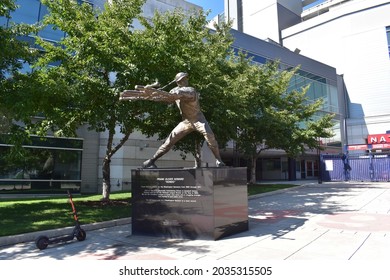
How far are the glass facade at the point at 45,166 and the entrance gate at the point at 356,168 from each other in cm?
2098

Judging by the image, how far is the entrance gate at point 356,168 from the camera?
26328 mm

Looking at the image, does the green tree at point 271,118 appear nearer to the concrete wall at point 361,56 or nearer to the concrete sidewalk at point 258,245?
the concrete sidewalk at point 258,245

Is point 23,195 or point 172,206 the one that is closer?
point 172,206

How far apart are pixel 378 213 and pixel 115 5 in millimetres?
12143

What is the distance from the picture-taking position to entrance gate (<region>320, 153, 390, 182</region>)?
2633cm

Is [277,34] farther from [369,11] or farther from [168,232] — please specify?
[168,232]

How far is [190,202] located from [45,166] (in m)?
15.2

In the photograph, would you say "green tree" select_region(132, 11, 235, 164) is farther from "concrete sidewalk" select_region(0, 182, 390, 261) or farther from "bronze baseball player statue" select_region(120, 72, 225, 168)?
"concrete sidewalk" select_region(0, 182, 390, 261)

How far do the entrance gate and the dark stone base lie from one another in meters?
22.9

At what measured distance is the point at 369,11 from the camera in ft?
157

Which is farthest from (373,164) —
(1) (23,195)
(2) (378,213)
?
(1) (23,195)

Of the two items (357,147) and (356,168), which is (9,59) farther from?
(357,147)

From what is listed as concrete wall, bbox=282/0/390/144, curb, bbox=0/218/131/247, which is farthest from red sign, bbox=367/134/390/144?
curb, bbox=0/218/131/247

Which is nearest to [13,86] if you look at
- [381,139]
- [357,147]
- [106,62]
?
[106,62]
